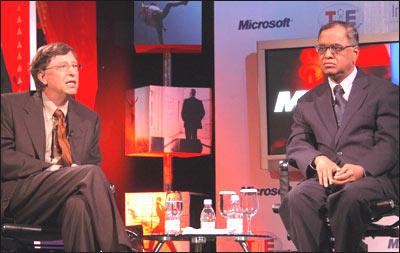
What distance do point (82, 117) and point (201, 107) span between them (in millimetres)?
2069

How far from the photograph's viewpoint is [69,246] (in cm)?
338

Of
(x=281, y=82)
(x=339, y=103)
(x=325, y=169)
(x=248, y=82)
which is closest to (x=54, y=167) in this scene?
(x=325, y=169)

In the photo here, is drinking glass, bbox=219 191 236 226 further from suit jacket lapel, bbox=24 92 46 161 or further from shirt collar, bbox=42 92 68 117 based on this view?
suit jacket lapel, bbox=24 92 46 161

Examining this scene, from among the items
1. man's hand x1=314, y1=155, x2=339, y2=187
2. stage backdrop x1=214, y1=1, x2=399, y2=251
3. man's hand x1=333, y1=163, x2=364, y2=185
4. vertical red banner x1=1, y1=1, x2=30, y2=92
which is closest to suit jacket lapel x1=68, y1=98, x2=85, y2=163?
man's hand x1=314, y1=155, x2=339, y2=187

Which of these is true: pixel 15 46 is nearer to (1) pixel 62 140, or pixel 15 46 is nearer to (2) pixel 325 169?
(1) pixel 62 140

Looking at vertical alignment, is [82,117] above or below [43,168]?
above

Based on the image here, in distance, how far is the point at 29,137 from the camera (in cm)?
383

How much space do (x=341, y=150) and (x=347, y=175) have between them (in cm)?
26

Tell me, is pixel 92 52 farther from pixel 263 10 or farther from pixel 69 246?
pixel 69 246

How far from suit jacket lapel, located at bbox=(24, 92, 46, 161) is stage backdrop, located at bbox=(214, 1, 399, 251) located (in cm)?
262

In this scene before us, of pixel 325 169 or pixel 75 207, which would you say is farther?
pixel 325 169

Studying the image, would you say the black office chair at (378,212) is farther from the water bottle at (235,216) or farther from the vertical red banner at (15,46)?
the vertical red banner at (15,46)

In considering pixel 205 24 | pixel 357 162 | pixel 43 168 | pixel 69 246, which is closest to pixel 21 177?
pixel 43 168

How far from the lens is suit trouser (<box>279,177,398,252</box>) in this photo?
3562 mm
